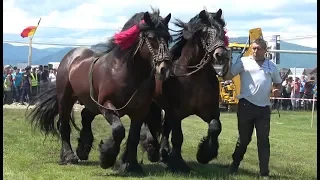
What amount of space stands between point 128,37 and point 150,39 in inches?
17.2

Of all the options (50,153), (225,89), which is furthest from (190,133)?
(225,89)

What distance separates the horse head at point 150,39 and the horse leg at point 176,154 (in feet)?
3.68

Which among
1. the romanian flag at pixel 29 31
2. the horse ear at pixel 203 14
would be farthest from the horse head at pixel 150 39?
the romanian flag at pixel 29 31

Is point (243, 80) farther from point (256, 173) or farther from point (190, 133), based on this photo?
point (190, 133)

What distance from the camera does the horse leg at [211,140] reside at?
830cm

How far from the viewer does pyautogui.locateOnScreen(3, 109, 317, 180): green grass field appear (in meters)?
8.28

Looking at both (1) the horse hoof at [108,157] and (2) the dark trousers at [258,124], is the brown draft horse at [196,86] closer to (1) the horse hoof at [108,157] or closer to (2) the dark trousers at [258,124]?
(2) the dark trousers at [258,124]

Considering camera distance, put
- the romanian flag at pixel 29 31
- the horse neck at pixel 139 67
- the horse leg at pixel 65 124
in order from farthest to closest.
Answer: the romanian flag at pixel 29 31 → the horse leg at pixel 65 124 → the horse neck at pixel 139 67

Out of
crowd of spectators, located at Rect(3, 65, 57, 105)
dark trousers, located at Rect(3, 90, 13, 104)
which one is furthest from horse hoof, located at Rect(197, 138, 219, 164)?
dark trousers, located at Rect(3, 90, 13, 104)

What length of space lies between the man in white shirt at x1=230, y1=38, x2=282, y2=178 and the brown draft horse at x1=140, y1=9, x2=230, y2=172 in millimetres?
304

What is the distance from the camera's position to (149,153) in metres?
9.22

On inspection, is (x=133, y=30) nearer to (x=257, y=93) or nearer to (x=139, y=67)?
(x=139, y=67)

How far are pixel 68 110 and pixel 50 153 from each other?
104 cm

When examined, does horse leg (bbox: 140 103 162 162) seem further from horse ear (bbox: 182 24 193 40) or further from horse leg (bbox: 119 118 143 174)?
horse ear (bbox: 182 24 193 40)
